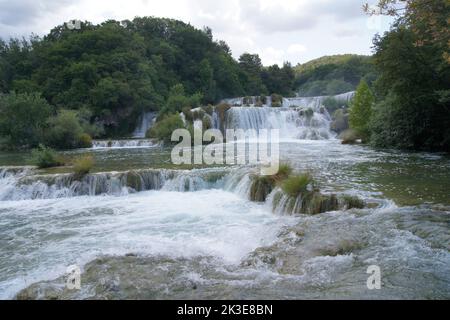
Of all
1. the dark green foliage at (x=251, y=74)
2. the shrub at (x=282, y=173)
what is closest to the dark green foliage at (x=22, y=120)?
the shrub at (x=282, y=173)

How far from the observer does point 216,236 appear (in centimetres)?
796

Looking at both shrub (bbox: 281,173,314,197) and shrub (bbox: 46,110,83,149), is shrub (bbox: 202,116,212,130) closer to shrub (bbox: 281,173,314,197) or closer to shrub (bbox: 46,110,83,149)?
shrub (bbox: 46,110,83,149)

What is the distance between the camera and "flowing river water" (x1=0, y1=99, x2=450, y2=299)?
5117mm

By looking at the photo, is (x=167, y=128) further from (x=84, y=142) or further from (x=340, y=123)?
(x=340, y=123)

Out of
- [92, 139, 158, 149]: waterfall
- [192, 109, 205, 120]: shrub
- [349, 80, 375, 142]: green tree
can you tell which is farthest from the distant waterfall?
[92, 139, 158, 149]: waterfall

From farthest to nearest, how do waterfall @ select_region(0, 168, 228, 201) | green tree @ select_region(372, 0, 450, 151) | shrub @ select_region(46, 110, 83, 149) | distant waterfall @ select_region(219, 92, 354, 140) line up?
distant waterfall @ select_region(219, 92, 354, 140) < shrub @ select_region(46, 110, 83, 149) < green tree @ select_region(372, 0, 450, 151) < waterfall @ select_region(0, 168, 228, 201)

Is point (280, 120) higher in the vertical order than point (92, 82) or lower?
lower

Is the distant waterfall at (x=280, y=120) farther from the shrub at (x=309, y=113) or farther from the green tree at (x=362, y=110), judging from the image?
the green tree at (x=362, y=110)

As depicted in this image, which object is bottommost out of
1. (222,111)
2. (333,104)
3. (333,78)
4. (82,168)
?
(82,168)

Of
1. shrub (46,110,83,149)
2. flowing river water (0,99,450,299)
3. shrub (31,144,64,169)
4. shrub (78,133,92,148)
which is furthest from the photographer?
shrub (78,133,92,148)

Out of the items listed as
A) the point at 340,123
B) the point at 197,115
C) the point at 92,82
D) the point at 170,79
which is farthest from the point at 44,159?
the point at 170,79

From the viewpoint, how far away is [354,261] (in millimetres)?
5812
